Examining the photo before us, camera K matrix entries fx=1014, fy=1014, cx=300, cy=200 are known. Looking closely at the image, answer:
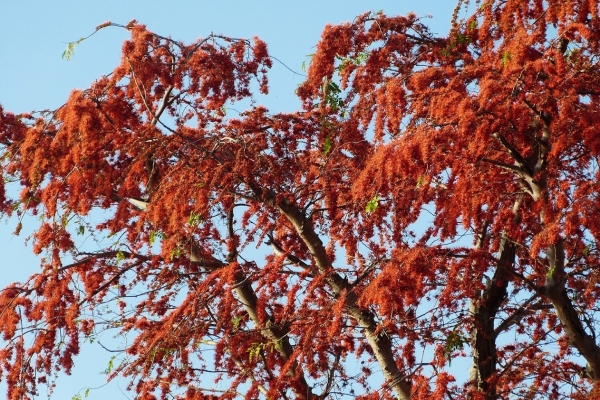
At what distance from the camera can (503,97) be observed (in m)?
8.66

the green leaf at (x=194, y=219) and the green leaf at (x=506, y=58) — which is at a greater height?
the green leaf at (x=194, y=219)

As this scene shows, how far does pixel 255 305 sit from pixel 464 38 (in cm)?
386

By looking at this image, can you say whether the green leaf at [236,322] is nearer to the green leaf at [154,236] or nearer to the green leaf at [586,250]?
the green leaf at [154,236]

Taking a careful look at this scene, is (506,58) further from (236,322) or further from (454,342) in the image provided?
(236,322)

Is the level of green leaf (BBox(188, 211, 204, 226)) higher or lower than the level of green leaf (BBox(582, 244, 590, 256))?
higher

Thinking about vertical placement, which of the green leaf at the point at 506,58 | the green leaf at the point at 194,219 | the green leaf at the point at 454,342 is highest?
the green leaf at the point at 194,219

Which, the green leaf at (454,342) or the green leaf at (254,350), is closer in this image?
the green leaf at (454,342)

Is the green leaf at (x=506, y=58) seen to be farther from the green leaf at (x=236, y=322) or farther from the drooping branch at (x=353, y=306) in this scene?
the green leaf at (x=236, y=322)

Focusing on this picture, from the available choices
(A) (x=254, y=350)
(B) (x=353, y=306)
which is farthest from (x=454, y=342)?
(A) (x=254, y=350)

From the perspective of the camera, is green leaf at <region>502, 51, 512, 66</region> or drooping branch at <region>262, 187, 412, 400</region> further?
drooping branch at <region>262, 187, 412, 400</region>

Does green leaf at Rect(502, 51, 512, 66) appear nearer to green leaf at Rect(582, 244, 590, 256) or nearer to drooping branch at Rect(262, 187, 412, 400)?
green leaf at Rect(582, 244, 590, 256)

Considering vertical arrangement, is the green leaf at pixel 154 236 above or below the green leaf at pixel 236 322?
above

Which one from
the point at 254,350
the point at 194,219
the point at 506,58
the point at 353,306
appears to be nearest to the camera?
the point at 506,58

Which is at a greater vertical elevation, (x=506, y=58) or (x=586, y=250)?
(x=506, y=58)
